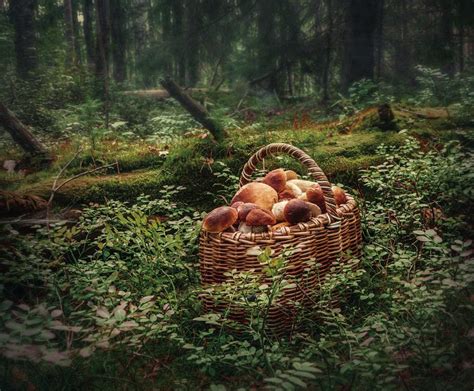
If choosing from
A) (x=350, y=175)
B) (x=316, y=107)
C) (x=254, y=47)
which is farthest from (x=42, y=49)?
(x=350, y=175)

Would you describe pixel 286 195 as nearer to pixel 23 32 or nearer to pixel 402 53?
pixel 23 32

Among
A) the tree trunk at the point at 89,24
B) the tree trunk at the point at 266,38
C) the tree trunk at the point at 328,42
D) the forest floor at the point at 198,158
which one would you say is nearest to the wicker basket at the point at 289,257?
the forest floor at the point at 198,158

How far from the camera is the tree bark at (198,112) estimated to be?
4336 mm

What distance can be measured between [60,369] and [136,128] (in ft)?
25.7

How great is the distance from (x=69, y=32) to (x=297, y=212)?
14203 millimetres

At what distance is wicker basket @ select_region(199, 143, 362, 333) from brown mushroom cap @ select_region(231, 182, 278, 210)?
319 mm

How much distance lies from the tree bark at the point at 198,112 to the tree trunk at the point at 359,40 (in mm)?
5258

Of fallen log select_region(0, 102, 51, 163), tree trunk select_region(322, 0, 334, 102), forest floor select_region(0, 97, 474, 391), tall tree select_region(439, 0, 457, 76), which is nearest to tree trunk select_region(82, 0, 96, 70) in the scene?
tree trunk select_region(322, 0, 334, 102)

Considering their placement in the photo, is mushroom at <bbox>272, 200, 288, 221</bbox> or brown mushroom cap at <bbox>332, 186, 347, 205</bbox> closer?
mushroom at <bbox>272, 200, 288, 221</bbox>

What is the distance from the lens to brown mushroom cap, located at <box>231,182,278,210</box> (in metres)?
2.82

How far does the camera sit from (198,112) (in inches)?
178

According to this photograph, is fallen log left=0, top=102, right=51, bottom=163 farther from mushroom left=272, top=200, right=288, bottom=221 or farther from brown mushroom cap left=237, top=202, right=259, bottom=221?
mushroom left=272, top=200, right=288, bottom=221

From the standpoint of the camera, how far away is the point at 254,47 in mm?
9953

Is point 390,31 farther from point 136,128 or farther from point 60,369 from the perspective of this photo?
point 60,369
